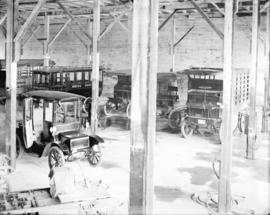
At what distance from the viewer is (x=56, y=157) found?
977 cm

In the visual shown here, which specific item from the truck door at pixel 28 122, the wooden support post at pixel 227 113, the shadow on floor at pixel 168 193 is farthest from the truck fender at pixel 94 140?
the wooden support post at pixel 227 113

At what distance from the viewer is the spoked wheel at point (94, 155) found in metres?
10.3

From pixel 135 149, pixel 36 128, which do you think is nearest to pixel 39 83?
pixel 36 128

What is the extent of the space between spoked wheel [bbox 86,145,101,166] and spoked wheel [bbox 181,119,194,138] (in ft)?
15.5

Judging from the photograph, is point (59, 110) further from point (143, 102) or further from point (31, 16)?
point (143, 102)

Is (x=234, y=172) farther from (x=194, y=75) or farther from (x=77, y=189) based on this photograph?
(x=194, y=75)

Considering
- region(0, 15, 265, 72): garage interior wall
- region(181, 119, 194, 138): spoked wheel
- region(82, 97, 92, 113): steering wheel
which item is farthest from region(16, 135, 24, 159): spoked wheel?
region(0, 15, 265, 72): garage interior wall

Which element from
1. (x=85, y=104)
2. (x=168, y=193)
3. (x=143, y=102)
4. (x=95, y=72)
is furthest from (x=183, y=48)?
(x=143, y=102)

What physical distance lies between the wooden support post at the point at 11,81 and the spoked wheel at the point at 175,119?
7.00 meters

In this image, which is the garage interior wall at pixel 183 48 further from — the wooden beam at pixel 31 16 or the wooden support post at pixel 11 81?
the wooden support post at pixel 11 81

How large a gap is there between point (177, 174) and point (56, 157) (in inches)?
112

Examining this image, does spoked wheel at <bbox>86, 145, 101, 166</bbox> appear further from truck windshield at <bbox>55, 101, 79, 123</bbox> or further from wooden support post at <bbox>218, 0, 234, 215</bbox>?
wooden support post at <bbox>218, 0, 234, 215</bbox>

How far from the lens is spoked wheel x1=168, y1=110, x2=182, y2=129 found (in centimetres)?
1538

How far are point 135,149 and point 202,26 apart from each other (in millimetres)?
15650
